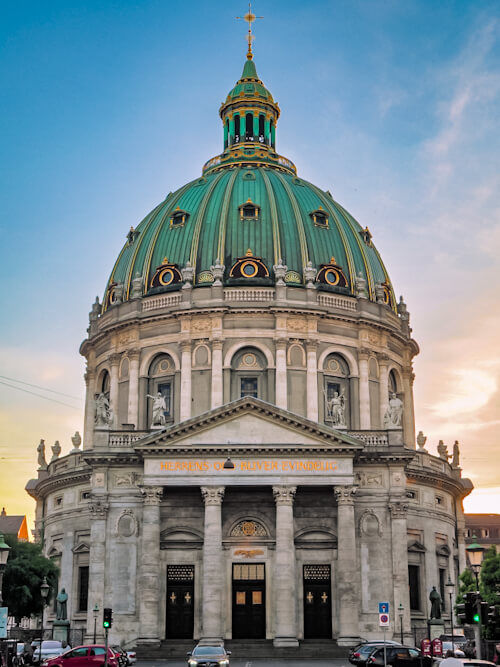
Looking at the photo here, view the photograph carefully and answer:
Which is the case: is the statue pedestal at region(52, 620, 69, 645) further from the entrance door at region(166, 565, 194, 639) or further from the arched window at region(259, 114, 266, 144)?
the arched window at region(259, 114, 266, 144)

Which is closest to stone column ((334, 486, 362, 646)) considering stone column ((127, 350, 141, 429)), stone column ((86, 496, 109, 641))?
stone column ((86, 496, 109, 641))

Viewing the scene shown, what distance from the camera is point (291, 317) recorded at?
67875mm

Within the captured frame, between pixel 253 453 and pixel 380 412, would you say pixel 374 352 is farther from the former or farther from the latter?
pixel 253 453

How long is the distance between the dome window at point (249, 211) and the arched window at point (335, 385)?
1132cm

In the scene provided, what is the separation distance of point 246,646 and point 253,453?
10.2m

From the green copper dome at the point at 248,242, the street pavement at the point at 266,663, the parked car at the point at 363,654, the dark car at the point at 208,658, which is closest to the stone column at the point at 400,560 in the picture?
the street pavement at the point at 266,663

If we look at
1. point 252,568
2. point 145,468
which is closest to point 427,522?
point 252,568

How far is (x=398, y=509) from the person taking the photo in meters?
58.0

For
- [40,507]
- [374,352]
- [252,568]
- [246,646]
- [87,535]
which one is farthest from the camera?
[40,507]

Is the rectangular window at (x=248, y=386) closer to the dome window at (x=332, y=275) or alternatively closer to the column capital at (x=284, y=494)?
the dome window at (x=332, y=275)

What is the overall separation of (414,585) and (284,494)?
49.8ft

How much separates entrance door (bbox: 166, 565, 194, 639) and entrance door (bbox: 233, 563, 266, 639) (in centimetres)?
250

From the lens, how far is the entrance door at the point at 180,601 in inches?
2224

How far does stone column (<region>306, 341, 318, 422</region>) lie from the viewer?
2594 inches
